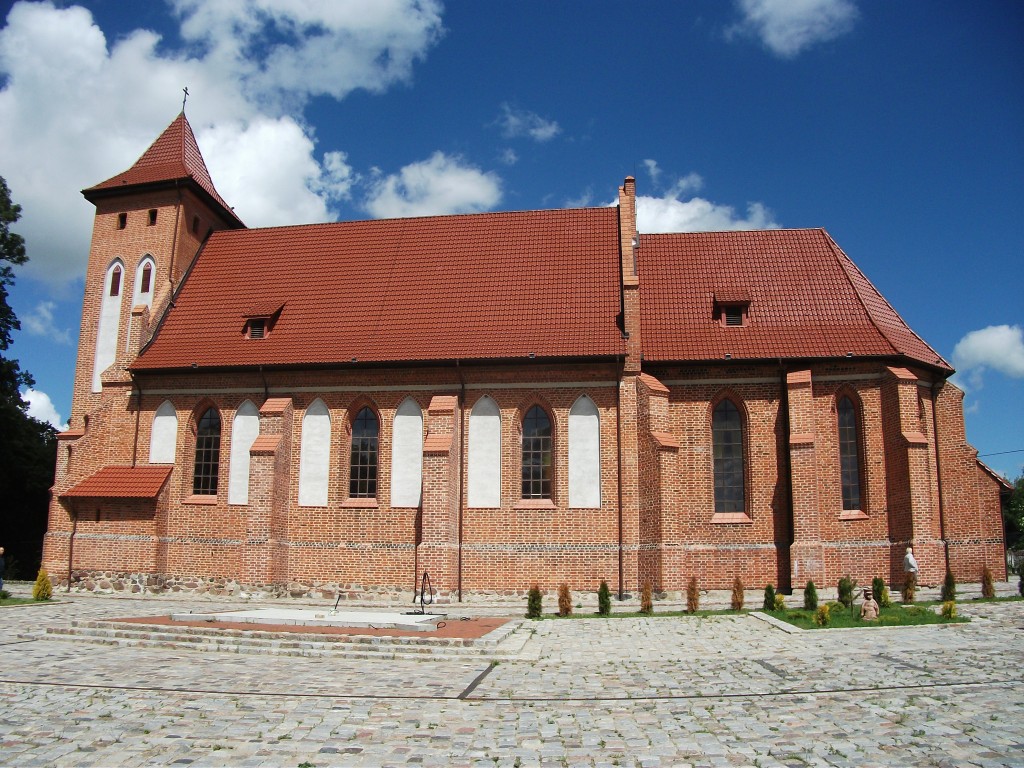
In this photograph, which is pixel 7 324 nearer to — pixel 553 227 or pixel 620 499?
pixel 553 227

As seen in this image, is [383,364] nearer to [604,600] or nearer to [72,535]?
[604,600]

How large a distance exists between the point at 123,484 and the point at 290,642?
40.2ft

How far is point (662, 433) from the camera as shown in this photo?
2189 cm

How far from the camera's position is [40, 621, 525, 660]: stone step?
45.2 feet

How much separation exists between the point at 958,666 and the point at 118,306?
25712 millimetres

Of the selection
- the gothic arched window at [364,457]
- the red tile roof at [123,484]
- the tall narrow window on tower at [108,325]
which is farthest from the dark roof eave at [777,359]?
the tall narrow window on tower at [108,325]

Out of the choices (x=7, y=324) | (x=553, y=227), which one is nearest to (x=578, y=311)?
(x=553, y=227)

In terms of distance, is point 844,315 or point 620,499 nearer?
point 620,499

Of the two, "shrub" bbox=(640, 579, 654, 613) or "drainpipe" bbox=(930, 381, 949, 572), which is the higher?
"drainpipe" bbox=(930, 381, 949, 572)

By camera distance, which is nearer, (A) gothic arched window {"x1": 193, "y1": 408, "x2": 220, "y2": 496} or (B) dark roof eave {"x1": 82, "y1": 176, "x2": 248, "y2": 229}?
(A) gothic arched window {"x1": 193, "y1": 408, "x2": 220, "y2": 496}

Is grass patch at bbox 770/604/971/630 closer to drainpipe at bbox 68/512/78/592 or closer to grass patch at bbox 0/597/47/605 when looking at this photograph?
grass patch at bbox 0/597/47/605

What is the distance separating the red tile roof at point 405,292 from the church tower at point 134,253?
2.81ft

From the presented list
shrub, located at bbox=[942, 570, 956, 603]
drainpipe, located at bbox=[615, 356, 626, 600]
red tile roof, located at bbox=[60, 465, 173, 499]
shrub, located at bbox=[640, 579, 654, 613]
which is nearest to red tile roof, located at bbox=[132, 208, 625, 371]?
drainpipe, located at bbox=[615, 356, 626, 600]

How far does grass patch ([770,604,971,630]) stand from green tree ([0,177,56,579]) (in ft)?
95.2
